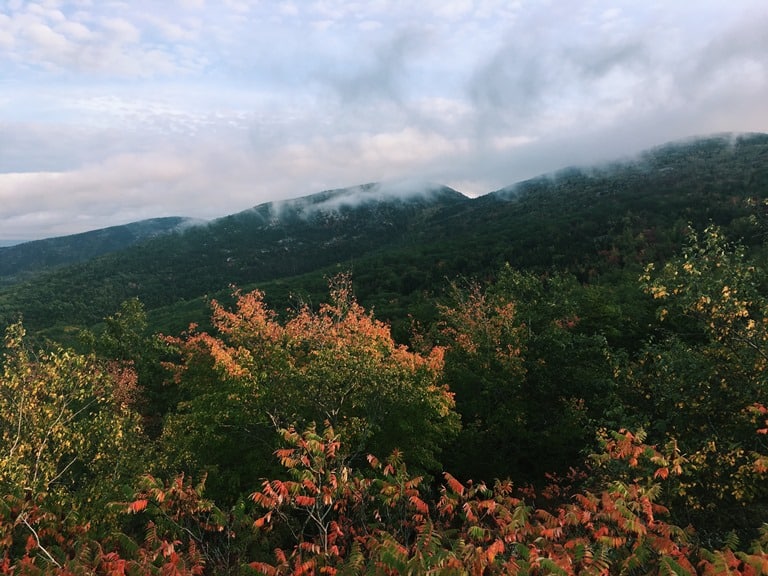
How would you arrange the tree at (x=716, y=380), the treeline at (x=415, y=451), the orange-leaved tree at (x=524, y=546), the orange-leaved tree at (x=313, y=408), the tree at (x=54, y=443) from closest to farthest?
the orange-leaved tree at (x=524, y=546) → the treeline at (x=415, y=451) → the tree at (x=716, y=380) → the tree at (x=54, y=443) → the orange-leaved tree at (x=313, y=408)

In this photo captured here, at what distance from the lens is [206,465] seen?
71.1 feet

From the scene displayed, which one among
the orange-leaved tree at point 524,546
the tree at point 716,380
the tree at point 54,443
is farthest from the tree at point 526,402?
the tree at point 54,443

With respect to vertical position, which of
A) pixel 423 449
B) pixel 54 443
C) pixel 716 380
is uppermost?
pixel 716 380

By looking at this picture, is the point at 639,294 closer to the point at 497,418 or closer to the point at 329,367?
the point at 497,418

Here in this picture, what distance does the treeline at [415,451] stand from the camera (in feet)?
30.4

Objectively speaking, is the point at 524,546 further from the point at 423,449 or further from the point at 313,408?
the point at 313,408

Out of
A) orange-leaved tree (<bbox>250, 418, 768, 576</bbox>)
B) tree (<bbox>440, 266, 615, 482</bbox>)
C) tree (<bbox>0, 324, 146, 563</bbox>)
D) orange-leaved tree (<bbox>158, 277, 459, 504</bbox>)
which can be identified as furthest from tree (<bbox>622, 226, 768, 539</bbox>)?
tree (<bbox>0, 324, 146, 563</bbox>)

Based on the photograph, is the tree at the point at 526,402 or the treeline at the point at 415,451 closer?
the treeline at the point at 415,451

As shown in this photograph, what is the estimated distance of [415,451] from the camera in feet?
71.2

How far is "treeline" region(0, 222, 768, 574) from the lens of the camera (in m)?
9.26

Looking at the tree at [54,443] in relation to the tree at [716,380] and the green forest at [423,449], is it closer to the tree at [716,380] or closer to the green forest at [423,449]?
the green forest at [423,449]

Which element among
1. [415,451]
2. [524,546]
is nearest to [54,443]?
[415,451]

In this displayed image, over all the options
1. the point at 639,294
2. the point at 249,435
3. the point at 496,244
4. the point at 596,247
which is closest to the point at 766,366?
Result: the point at 249,435

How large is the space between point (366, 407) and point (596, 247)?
16965 cm
